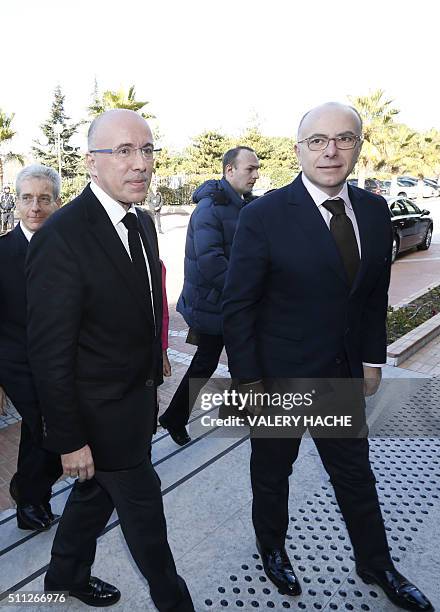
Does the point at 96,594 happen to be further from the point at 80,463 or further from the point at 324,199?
the point at 324,199

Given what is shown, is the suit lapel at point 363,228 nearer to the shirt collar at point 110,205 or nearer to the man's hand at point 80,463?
the shirt collar at point 110,205

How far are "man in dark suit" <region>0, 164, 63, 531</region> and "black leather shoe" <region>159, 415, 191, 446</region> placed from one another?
3.37 feet

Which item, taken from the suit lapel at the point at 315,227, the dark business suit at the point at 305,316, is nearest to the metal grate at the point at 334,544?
the dark business suit at the point at 305,316

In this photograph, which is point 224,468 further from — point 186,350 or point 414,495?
point 186,350

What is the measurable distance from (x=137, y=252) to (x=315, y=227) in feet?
2.34

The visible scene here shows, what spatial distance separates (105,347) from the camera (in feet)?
5.90

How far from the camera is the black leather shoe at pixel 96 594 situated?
7.14 ft

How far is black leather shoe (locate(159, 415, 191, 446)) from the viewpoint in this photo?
3.54 meters

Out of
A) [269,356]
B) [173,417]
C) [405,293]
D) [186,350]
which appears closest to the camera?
[269,356]

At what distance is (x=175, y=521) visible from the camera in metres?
2.76

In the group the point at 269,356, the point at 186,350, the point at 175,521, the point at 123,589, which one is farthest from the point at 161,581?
the point at 186,350

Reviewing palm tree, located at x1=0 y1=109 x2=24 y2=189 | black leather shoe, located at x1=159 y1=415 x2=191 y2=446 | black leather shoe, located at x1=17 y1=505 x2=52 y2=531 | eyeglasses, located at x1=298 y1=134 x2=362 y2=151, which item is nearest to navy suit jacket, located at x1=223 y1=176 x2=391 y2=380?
eyeglasses, located at x1=298 y1=134 x2=362 y2=151

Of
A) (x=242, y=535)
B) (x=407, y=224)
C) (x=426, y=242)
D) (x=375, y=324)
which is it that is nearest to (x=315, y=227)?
(x=375, y=324)

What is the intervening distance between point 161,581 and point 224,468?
1.33 m
